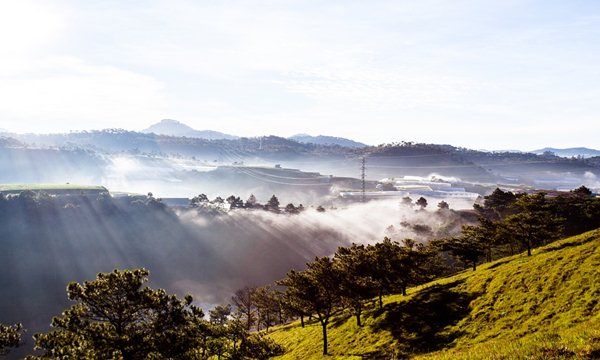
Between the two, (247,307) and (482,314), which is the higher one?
(482,314)

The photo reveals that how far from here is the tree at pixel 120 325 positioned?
29312mm

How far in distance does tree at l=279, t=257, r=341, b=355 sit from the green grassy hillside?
19.2ft

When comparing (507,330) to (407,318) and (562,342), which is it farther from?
(562,342)

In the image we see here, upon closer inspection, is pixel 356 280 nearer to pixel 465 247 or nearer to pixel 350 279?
pixel 350 279

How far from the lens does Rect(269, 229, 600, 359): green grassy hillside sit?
40625 millimetres

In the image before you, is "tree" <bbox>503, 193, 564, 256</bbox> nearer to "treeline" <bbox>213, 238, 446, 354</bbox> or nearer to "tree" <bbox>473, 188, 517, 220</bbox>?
"treeline" <bbox>213, 238, 446, 354</bbox>

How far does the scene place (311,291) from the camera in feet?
198

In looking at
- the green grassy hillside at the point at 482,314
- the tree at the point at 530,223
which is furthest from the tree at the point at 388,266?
the tree at the point at 530,223

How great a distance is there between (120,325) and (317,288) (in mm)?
34692

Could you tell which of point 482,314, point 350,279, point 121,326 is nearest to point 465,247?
point 350,279

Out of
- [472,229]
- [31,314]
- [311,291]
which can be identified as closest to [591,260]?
[311,291]

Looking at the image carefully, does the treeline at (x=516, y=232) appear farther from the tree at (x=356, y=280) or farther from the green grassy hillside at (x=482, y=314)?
the tree at (x=356, y=280)

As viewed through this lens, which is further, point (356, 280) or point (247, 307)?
point (247, 307)

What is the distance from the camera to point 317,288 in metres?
61.3
